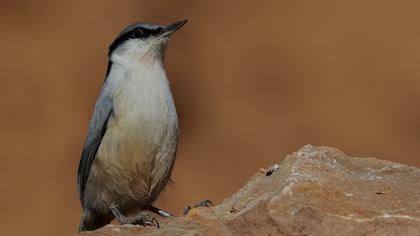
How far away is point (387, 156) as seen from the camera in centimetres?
1278

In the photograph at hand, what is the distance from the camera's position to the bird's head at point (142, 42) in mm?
6812

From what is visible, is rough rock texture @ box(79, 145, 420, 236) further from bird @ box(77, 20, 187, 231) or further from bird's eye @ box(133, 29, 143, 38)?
bird's eye @ box(133, 29, 143, 38)

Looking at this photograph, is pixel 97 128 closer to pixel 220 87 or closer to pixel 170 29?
pixel 170 29

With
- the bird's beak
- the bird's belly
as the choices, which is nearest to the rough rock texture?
the bird's belly

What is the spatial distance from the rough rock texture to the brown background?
22.2 feet

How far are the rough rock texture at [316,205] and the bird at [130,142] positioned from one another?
3.41 feet

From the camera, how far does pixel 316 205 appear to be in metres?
4.66

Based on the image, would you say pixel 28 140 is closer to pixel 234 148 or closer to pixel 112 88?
pixel 234 148

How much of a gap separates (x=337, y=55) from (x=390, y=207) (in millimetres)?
9059

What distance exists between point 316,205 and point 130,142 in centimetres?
199

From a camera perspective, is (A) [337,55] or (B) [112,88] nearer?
(B) [112,88]

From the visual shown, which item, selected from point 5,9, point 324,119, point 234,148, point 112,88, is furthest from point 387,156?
point 112,88

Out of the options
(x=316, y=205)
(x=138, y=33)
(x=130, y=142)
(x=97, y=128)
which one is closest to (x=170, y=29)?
(x=138, y=33)

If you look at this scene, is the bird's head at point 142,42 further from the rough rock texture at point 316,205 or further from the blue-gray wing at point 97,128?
the rough rock texture at point 316,205
